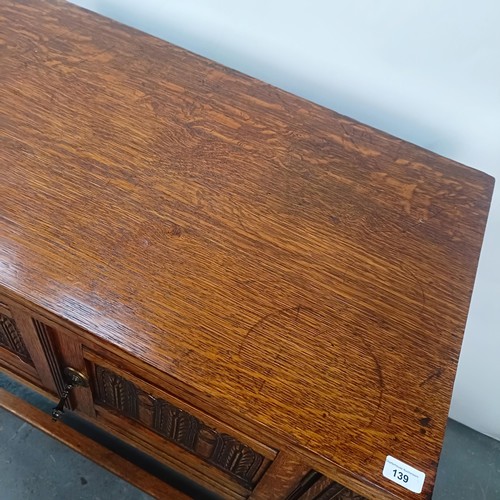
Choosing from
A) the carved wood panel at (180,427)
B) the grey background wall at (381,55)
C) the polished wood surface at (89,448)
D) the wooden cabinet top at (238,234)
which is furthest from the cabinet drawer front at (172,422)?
the grey background wall at (381,55)

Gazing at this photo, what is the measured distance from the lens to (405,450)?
45 centimetres

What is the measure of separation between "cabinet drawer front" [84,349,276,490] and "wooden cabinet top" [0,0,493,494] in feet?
0.37

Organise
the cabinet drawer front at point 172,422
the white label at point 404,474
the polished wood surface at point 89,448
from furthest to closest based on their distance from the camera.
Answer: the polished wood surface at point 89,448
the cabinet drawer front at point 172,422
the white label at point 404,474

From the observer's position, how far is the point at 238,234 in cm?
58

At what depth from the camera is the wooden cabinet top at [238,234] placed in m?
0.48

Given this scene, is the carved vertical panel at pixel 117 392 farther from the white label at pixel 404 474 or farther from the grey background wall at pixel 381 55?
the grey background wall at pixel 381 55

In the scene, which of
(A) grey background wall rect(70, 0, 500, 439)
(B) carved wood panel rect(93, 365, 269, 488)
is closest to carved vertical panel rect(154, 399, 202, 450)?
(B) carved wood panel rect(93, 365, 269, 488)

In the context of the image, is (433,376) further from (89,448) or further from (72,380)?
(89,448)

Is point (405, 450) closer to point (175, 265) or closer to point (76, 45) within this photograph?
point (175, 265)

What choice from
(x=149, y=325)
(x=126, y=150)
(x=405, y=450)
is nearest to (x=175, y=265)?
(x=149, y=325)

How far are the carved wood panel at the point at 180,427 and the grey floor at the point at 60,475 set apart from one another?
0.35 meters

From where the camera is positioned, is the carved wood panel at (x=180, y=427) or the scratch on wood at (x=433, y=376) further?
the carved wood panel at (x=180, y=427)

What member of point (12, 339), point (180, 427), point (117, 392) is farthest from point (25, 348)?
point (180, 427)

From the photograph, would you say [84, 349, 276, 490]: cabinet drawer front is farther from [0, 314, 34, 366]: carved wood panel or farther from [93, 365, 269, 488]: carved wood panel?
[0, 314, 34, 366]: carved wood panel
